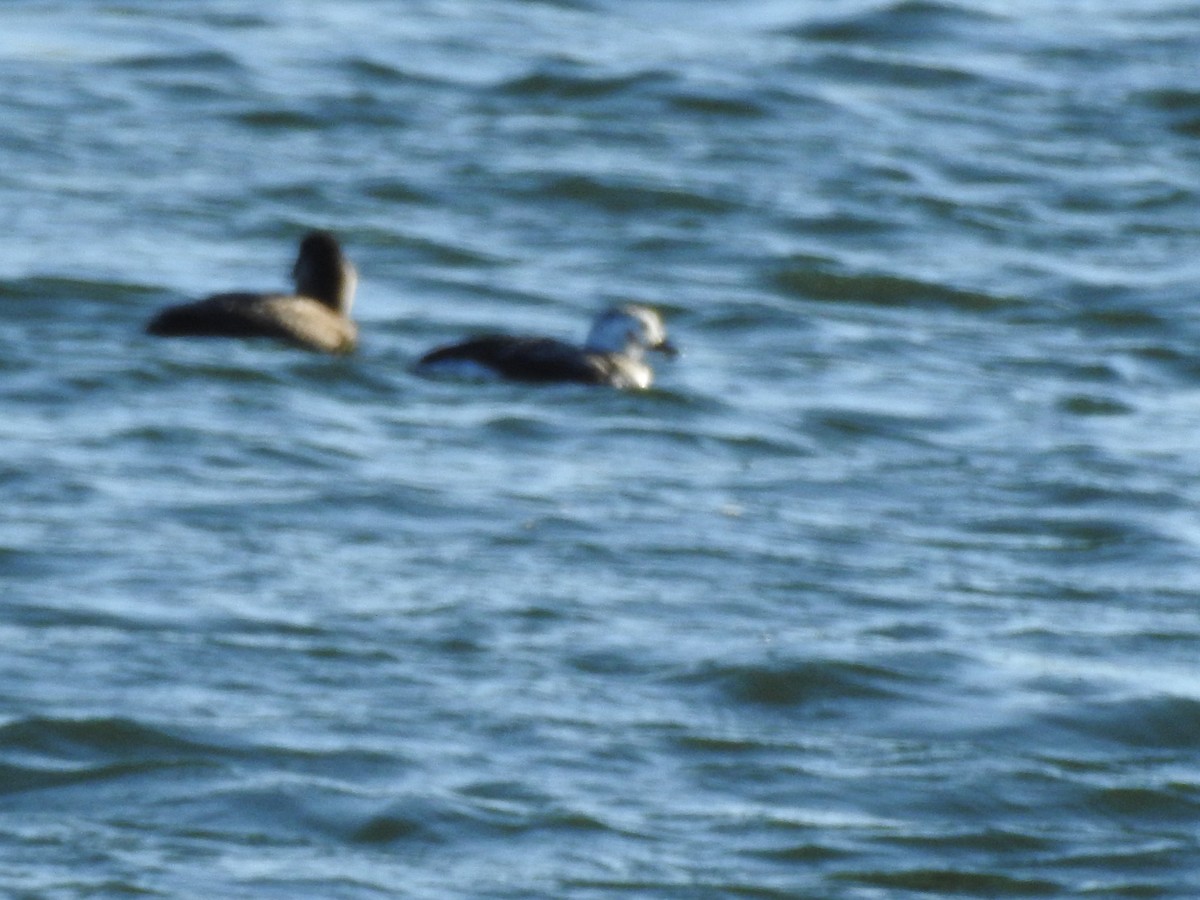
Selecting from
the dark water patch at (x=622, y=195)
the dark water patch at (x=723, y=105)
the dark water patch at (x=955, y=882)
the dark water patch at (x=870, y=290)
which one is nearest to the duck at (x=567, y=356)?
the dark water patch at (x=870, y=290)

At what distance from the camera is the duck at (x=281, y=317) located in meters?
14.4

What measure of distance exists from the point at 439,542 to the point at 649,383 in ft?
11.8

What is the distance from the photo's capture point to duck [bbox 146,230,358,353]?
14.4 metres

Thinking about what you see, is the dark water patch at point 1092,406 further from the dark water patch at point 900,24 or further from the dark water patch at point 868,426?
the dark water patch at point 900,24

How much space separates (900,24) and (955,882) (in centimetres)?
1880

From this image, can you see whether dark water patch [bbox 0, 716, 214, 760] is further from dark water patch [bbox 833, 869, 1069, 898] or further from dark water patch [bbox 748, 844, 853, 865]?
dark water patch [bbox 833, 869, 1069, 898]

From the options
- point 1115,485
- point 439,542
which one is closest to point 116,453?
point 439,542

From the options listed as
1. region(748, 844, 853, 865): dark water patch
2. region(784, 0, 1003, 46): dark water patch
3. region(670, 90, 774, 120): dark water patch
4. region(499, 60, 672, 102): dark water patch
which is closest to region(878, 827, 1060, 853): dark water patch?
region(748, 844, 853, 865): dark water patch

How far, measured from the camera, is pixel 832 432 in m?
13.7

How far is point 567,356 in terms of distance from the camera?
14.4m

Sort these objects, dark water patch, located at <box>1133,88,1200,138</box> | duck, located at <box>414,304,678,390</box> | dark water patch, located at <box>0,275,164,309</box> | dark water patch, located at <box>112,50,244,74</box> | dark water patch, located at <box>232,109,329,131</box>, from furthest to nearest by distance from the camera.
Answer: dark water patch, located at <box>1133,88,1200,138</box> → dark water patch, located at <box>112,50,244,74</box> → dark water patch, located at <box>232,109,329,131</box> → dark water patch, located at <box>0,275,164,309</box> → duck, located at <box>414,304,678,390</box>

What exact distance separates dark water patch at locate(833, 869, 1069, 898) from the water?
0.02m

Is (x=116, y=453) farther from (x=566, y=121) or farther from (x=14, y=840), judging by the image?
(x=566, y=121)

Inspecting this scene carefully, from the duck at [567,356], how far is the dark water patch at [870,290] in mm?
2469
